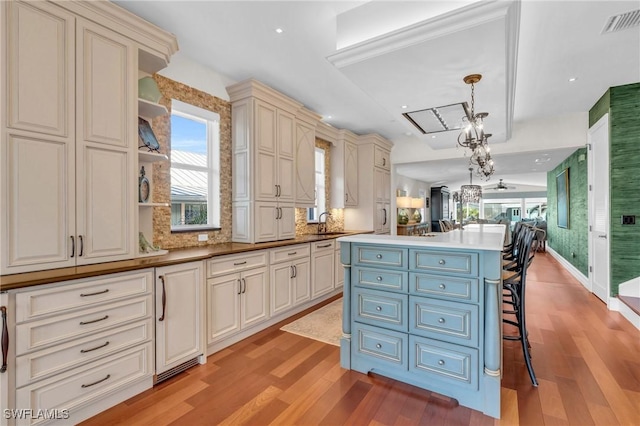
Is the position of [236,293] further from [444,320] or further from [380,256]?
[444,320]

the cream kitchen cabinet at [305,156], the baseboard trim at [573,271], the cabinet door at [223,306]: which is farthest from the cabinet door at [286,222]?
the baseboard trim at [573,271]

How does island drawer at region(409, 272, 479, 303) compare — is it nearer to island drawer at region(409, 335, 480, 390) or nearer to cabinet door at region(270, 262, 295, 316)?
island drawer at region(409, 335, 480, 390)

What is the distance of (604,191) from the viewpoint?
411 cm

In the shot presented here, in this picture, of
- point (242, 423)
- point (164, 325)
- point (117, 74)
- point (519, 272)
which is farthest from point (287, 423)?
point (117, 74)

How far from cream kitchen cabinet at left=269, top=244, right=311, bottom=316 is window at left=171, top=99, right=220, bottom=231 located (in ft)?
2.83

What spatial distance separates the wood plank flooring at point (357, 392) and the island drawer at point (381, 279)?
2.37 ft

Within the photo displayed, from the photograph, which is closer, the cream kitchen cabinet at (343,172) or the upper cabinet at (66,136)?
the upper cabinet at (66,136)

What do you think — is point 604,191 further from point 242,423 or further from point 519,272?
point 242,423

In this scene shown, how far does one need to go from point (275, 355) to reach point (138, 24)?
2.97 m

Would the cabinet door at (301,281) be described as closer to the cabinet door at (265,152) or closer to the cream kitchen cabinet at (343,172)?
the cabinet door at (265,152)

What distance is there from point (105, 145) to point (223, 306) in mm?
1643

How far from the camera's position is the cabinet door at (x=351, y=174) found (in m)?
5.58

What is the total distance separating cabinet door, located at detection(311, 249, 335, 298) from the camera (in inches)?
162

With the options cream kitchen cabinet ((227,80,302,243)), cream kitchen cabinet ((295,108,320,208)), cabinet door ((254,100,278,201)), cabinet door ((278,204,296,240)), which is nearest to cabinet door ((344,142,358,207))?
cream kitchen cabinet ((295,108,320,208))
